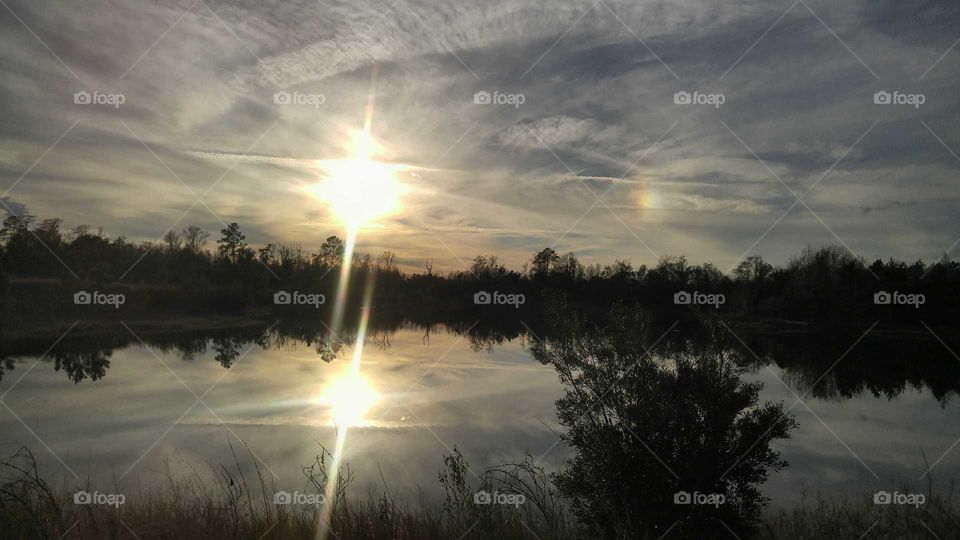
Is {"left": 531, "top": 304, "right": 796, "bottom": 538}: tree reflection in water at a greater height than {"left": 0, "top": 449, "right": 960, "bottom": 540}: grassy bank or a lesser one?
greater

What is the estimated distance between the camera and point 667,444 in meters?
5.58

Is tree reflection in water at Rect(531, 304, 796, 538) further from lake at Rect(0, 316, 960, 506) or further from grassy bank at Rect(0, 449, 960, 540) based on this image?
lake at Rect(0, 316, 960, 506)

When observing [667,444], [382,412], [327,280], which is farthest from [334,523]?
[327,280]

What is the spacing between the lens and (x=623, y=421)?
5.79 m

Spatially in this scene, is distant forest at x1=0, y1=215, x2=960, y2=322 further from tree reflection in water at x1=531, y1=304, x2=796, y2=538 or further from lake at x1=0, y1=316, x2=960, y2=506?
tree reflection in water at x1=531, y1=304, x2=796, y2=538

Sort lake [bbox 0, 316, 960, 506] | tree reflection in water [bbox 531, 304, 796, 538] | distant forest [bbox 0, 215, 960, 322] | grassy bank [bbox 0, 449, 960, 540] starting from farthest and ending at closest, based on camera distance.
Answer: distant forest [bbox 0, 215, 960, 322] → lake [bbox 0, 316, 960, 506] → tree reflection in water [bbox 531, 304, 796, 538] → grassy bank [bbox 0, 449, 960, 540]

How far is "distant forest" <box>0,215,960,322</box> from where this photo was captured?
38844 mm

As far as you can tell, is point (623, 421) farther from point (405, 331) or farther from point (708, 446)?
point (405, 331)

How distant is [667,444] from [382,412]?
37.5 feet

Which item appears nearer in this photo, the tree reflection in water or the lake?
the tree reflection in water

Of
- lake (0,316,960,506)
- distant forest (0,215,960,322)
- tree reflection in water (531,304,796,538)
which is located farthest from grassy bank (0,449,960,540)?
distant forest (0,215,960,322)

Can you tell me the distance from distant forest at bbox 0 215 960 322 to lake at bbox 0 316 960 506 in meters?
10.6

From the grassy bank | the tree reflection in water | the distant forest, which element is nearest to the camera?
the grassy bank

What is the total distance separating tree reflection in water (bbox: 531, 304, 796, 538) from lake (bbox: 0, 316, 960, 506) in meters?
0.45
